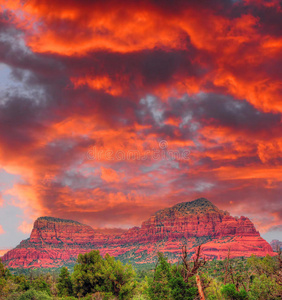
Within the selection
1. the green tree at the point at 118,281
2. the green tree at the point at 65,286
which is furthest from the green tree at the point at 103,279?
the green tree at the point at 65,286

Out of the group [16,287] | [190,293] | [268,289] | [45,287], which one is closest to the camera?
[190,293]

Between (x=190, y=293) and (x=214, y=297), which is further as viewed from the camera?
(x=214, y=297)

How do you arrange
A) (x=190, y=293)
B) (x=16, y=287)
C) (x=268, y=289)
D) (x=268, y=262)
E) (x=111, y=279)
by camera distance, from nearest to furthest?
(x=190, y=293), (x=268, y=289), (x=111, y=279), (x=16, y=287), (x=268, y=262)

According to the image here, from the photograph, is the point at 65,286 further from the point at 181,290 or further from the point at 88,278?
the point at 181,290

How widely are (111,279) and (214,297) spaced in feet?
56.7

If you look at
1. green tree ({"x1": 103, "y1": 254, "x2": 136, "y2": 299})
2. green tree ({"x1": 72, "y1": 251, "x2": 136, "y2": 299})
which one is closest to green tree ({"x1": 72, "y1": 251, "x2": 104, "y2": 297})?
green tree ({"x1": 72, "y1": 251, "x2": 136, "y2": 299})

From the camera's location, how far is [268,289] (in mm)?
44812

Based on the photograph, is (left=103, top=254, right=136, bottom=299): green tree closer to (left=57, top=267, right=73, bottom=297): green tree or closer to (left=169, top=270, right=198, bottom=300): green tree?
(left=57, top=267, right=73, bottom=297): green tree

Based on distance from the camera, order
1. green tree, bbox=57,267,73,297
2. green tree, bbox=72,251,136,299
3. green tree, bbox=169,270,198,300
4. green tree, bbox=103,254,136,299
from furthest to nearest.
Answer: green tree, bbox=57,267,73,297 < green tree, bbox=72,251,136,299 < green tree, bbox=103,254,136,299 < green tree, bbox=169,270,198,300

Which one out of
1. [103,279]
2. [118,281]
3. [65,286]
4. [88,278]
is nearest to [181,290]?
[118,281]

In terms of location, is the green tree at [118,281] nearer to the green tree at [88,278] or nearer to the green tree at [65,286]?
the green tree at [88,278]

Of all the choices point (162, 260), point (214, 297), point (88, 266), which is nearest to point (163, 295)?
point (162, 260)

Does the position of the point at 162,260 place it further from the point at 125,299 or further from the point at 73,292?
the point at 73,292

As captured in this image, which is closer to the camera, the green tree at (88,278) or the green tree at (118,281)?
the green tree at (118,281)
